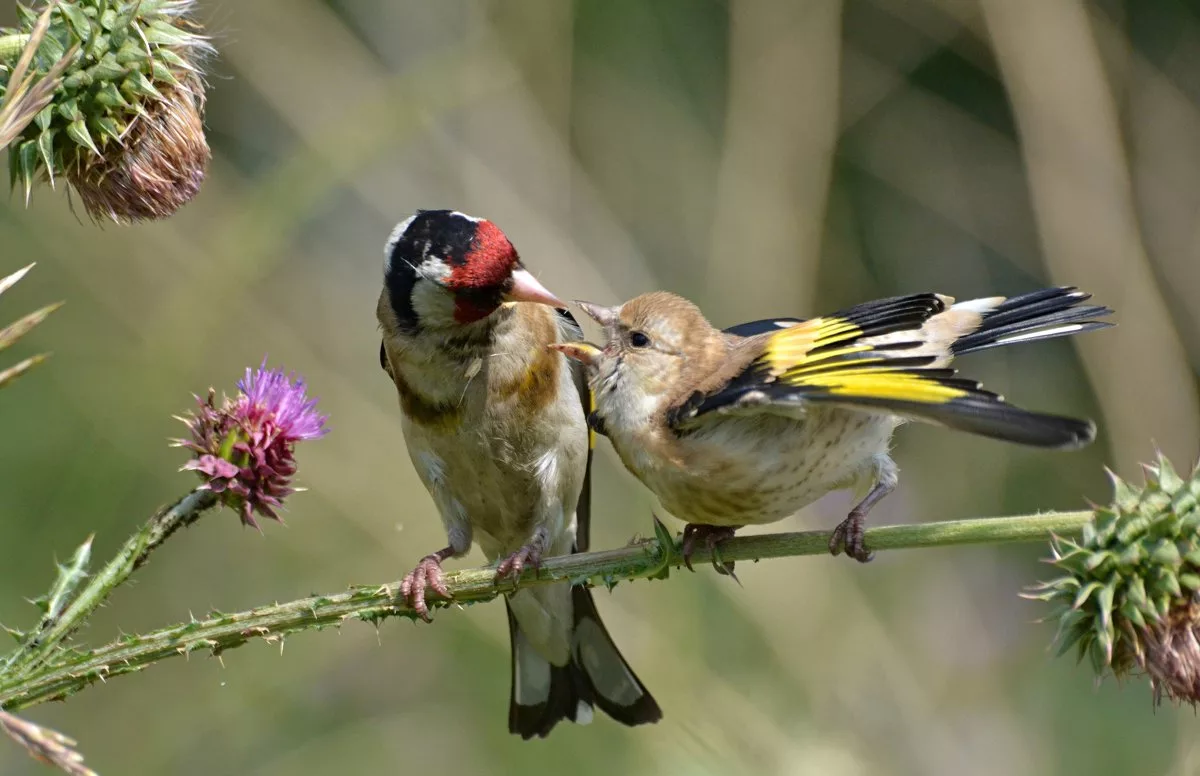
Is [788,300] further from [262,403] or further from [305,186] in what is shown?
[262,403]

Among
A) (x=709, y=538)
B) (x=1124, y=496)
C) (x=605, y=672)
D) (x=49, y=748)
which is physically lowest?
(x=605, y=672)

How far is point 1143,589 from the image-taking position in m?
2.80

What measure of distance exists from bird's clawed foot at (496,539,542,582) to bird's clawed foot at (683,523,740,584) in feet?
1.25

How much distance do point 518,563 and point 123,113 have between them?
1530 millimetres

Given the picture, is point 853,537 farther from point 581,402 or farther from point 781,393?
point 581,402

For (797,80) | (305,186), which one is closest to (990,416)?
(305,186)

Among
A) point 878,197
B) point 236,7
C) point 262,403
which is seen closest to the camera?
point 262,403

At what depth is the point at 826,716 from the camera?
19.2 ft

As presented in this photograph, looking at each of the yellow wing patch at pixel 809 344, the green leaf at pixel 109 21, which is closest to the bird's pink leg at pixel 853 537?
the yellow wing patch at pixel 809 344

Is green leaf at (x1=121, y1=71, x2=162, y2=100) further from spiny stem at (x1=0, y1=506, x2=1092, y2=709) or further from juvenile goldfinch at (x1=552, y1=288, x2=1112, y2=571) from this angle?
juvenile goldfinch at (x1=552, y1=288, x2=1112, y2=571)

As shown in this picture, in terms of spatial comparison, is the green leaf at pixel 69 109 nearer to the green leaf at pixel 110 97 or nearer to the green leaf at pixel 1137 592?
the green leaf at pixel 110 97

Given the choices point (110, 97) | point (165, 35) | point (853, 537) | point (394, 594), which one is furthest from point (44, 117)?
point (853, 537)

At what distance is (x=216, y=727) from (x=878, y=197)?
512 centimetres

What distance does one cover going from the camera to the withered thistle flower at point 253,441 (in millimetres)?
2957
